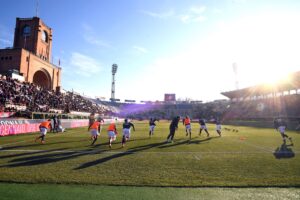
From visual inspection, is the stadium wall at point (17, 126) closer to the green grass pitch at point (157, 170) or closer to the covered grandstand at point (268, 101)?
the green grass pitch at point (157, 170)

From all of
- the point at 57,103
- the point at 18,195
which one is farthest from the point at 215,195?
the point at 57,103

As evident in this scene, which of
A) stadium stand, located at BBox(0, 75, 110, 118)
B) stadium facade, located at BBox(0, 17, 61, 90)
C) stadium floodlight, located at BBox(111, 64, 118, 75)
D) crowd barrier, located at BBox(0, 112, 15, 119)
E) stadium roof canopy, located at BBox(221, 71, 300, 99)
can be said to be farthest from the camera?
stadium floodlight, located at BBox(111, 64, 118, 75)

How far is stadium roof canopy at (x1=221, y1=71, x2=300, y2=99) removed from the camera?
5139cm

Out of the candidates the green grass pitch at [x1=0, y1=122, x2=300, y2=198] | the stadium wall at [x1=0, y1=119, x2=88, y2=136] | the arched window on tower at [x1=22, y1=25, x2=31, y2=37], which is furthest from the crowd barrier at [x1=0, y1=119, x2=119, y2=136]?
the arched window on tower at [x1=22, y1=25, x2=31, y2=37]

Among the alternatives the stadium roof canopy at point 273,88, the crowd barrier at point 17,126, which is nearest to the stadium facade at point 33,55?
the crowd barrier at point 17,126

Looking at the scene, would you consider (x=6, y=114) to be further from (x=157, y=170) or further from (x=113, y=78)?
(x=113, y=78)

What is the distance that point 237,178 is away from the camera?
292 inches

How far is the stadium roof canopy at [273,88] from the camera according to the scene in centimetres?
5139

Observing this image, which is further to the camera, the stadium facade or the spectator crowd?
the stadium facade

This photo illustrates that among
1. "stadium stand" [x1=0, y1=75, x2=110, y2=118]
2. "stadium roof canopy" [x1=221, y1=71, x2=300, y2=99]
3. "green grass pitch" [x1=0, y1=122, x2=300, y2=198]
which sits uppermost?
"stadium roof canopy" [x1=221, y1=71, x2=300, y2=99]

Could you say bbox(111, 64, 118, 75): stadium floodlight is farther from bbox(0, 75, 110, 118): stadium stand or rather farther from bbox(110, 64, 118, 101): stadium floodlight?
bbox(0, 75, 110, 118): stadium stand

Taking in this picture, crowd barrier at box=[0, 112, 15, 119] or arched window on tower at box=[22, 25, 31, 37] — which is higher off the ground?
arched window on tower at box=[22, 25, 31, 37]

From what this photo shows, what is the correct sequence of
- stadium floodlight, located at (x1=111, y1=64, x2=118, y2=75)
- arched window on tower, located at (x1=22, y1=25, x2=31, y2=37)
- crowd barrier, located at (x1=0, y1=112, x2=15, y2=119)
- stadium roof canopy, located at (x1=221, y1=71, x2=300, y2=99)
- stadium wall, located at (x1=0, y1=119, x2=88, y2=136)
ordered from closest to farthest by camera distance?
stadium wall, located at (x1=0, y1=119, x2=88, y2=136), crowd barrier, located at (x1=0, y1=112, x2=15, y2=119), stadium roof canopy, located at (x1=221, y1=71, x2=300, y2=99), arched window on tower, located at (x1=22, y1=25, x2=31, y2=37), stadium floodlight, located at (x1=111, y1=64, x2=118, y2=75)

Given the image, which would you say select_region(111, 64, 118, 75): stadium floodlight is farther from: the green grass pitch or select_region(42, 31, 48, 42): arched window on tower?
the green grass pitch
